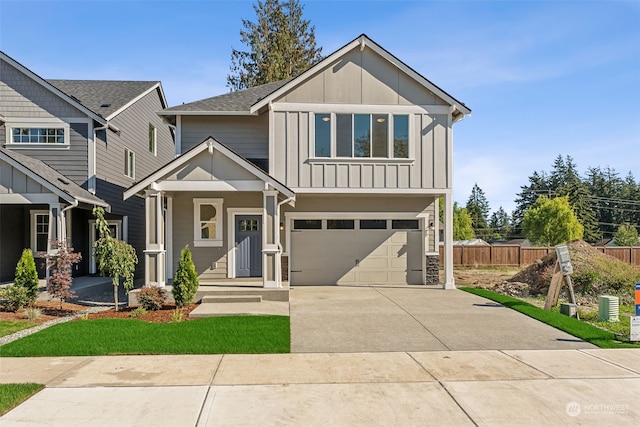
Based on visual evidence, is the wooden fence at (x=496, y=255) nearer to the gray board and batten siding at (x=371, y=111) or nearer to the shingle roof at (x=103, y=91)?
the gray board and batten siding at (x=371, y=111)

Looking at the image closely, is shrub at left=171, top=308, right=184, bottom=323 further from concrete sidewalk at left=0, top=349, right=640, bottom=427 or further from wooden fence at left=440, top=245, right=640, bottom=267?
wooden fence at left=440, top=245, right=640, bottom=267

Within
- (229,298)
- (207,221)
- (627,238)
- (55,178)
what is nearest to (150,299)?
(229,298)

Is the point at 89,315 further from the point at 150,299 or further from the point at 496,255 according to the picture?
the point at 496,255

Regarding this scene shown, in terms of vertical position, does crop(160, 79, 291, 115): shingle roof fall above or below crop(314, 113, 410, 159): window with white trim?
above

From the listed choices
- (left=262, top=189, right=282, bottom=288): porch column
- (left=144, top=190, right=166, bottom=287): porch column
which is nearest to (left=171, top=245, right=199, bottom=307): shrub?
(left=144, top=190, right=166, bottom=287): porch column

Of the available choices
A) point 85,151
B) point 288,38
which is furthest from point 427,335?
point 288,38

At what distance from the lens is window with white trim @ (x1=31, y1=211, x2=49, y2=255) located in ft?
53.9

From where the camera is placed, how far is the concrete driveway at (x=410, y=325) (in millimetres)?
8062

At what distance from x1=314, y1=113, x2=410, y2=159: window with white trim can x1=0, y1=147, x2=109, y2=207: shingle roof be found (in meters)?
7.20

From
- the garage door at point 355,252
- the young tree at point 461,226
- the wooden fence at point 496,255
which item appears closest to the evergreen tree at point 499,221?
the young tree at point 461,226

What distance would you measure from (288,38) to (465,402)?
104ft

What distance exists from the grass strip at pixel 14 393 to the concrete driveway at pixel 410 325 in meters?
3.66

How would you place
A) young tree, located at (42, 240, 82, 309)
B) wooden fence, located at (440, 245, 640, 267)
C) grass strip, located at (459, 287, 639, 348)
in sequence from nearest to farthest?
grass strip, located at (459, 287, 639, 348) → young tree, located at (42, 240, 82, 309) → wooden fence, located at (440, 245, 640, 267)

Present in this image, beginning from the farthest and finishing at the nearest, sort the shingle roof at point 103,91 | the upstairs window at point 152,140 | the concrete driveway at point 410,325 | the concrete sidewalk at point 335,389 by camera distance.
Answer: the upstairs window at point 152,140 → the shingle roof at point 103,91 → the concrete driveway at point 410,325 → the concrete sidewalk at point 335,389
